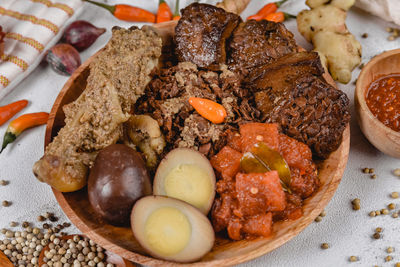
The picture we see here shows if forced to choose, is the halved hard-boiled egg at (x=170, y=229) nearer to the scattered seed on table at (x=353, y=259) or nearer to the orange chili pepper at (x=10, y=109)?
the scattered seed on table at (x=353, y=259)

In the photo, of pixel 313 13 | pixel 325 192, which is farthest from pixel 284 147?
pixel 313 13

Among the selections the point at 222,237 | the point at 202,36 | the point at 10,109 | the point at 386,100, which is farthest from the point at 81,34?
the point at 386,100

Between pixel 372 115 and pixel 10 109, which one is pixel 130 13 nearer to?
pixel 10 109

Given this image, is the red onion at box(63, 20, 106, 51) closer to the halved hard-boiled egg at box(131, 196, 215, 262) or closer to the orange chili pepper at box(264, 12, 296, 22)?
the orange chili pepper at box(264, 12, 296, 22)

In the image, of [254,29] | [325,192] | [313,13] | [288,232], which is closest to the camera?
[288,232]

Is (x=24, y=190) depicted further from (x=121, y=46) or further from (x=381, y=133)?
(x=381, y=133)
